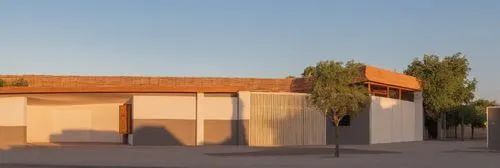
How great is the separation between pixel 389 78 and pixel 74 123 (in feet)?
80.5

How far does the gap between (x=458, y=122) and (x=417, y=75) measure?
9235 mm

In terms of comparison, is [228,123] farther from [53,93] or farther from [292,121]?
[53,93]

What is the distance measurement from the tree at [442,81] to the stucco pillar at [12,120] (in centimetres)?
3523

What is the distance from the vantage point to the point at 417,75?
62.8 metres

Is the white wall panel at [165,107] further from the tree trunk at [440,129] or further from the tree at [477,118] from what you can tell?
the tree at [477,118]

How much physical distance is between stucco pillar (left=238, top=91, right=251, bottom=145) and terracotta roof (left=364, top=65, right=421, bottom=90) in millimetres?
8517

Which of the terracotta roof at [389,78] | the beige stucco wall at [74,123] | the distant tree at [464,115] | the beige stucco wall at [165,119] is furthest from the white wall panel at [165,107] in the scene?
the distant tree at [464,115]

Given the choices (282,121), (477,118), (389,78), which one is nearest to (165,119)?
(282,121)

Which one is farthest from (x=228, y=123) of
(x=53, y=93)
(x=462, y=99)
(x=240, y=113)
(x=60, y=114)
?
(x=462, y=99)

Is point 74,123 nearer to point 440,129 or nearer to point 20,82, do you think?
point 20,82

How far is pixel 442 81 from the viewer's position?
204ft

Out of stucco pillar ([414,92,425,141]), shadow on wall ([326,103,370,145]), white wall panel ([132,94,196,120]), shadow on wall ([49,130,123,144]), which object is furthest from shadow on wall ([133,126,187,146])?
stucco pillar ([414,92,425,141])

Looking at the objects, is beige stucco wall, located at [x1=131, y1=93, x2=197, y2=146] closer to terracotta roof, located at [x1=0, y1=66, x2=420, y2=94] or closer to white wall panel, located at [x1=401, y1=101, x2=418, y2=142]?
terracotta roof, located at [x1=0, y1=66, x2=420, y2=94]

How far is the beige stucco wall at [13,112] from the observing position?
44.1 meters
